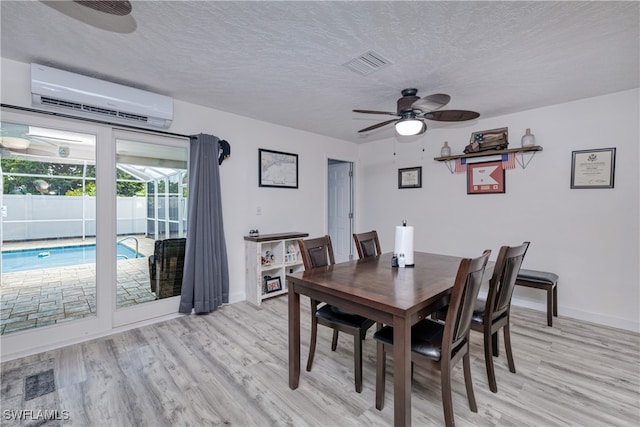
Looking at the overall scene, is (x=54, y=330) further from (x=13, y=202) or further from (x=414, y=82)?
(x=414, y=82)

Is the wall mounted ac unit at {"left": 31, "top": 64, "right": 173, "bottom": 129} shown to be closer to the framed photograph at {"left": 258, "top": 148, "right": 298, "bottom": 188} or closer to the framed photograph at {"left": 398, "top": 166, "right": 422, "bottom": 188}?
the framed photograph at {"left": 258, "top": 148, "right": 298, "bottom": 188}

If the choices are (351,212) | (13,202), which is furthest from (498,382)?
(13,202)

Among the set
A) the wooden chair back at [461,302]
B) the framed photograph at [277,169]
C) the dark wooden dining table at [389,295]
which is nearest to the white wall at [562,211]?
the dark wooden dining table at [389,295]

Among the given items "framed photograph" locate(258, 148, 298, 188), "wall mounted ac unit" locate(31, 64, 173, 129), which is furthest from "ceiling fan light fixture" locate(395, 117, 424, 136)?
"wall mounted ac unit" locate(31, 64, 173, 129)

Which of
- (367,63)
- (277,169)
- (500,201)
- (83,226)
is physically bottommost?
(83,226)

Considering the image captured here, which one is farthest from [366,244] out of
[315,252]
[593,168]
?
[593,168]

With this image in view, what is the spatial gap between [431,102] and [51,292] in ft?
12.4

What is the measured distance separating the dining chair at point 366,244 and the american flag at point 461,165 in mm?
1898

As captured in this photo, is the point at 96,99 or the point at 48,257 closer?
the point at 96,99

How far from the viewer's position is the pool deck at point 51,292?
95.9 inches

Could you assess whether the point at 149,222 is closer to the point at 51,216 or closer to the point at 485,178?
Result: the point at 51,216

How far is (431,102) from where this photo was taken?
7.59ft

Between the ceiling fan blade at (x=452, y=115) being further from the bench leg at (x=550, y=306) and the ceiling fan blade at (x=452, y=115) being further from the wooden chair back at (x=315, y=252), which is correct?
the bench leg at (x=550, y=306)

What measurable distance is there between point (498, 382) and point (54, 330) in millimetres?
3671
